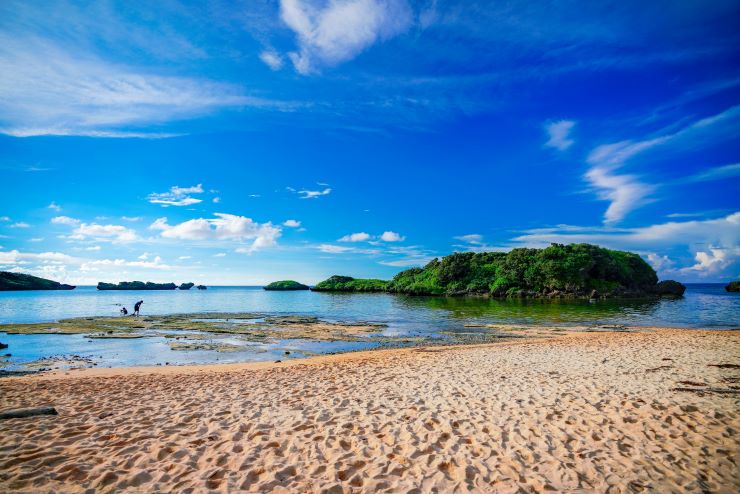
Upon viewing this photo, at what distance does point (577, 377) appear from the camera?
41.5ft

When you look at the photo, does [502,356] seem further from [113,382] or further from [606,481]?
[113,382]

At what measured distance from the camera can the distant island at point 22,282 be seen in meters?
155

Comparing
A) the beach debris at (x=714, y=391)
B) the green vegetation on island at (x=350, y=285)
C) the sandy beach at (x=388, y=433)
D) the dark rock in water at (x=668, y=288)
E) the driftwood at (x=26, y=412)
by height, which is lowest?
the sandy beach at (x=388, y=433)

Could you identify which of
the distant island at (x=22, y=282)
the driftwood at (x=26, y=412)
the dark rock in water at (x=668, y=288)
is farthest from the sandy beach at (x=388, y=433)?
the distant island at (x=22, y=282)

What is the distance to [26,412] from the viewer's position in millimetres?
9016

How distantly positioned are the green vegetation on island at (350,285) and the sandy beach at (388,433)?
120m

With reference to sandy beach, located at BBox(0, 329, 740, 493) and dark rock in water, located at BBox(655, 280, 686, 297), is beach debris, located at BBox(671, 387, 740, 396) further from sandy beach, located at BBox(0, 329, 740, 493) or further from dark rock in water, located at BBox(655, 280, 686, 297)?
dark rock in water, located at BBox(655, 280, 686, 297)

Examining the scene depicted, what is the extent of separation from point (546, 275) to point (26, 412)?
97212 mm

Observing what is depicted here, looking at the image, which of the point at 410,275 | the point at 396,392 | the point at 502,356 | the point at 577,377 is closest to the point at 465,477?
the point at 396,392

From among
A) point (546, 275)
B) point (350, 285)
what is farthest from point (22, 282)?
point (546, 275)

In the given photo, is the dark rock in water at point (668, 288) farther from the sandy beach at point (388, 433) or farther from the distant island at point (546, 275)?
the sandy beach at point (388, 433)

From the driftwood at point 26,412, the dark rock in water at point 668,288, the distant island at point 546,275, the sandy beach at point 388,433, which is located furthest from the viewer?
the dark rock in water at point 668,288

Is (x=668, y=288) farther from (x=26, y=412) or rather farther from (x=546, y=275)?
(x=26, y=412)

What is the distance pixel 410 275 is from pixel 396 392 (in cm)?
12122
